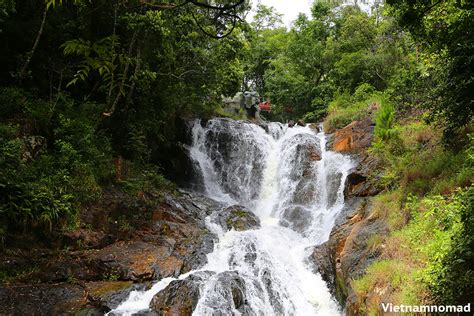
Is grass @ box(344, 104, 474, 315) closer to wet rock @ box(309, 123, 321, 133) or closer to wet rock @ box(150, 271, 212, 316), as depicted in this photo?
wet rock @ box(150, 271, 212, 316)

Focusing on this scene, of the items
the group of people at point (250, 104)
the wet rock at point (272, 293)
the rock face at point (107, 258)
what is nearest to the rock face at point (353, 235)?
the wet rock at point (272, 293)

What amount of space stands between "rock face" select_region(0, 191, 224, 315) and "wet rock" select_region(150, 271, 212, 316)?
601 mm

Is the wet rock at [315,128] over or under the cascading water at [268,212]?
over

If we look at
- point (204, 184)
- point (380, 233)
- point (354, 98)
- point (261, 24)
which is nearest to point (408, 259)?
point (380, 233)

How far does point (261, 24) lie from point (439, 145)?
2544cm

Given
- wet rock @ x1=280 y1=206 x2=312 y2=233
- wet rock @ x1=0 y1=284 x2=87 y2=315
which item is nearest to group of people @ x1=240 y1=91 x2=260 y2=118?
wet rock @ x1=280 y1=206 x2=312 y2=233

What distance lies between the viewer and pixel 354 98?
17562 millimetres

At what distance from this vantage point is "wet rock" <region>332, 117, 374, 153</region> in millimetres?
12766

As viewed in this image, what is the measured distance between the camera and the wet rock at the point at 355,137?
12766 millimetres

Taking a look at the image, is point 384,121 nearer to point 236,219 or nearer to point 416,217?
point 416,217

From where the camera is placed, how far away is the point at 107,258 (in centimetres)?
760

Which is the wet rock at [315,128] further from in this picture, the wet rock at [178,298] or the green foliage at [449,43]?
the wet rock at [178,298]

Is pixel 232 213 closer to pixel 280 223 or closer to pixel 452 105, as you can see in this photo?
pixel 280 223

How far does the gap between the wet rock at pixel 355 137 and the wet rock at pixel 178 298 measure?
803cm
